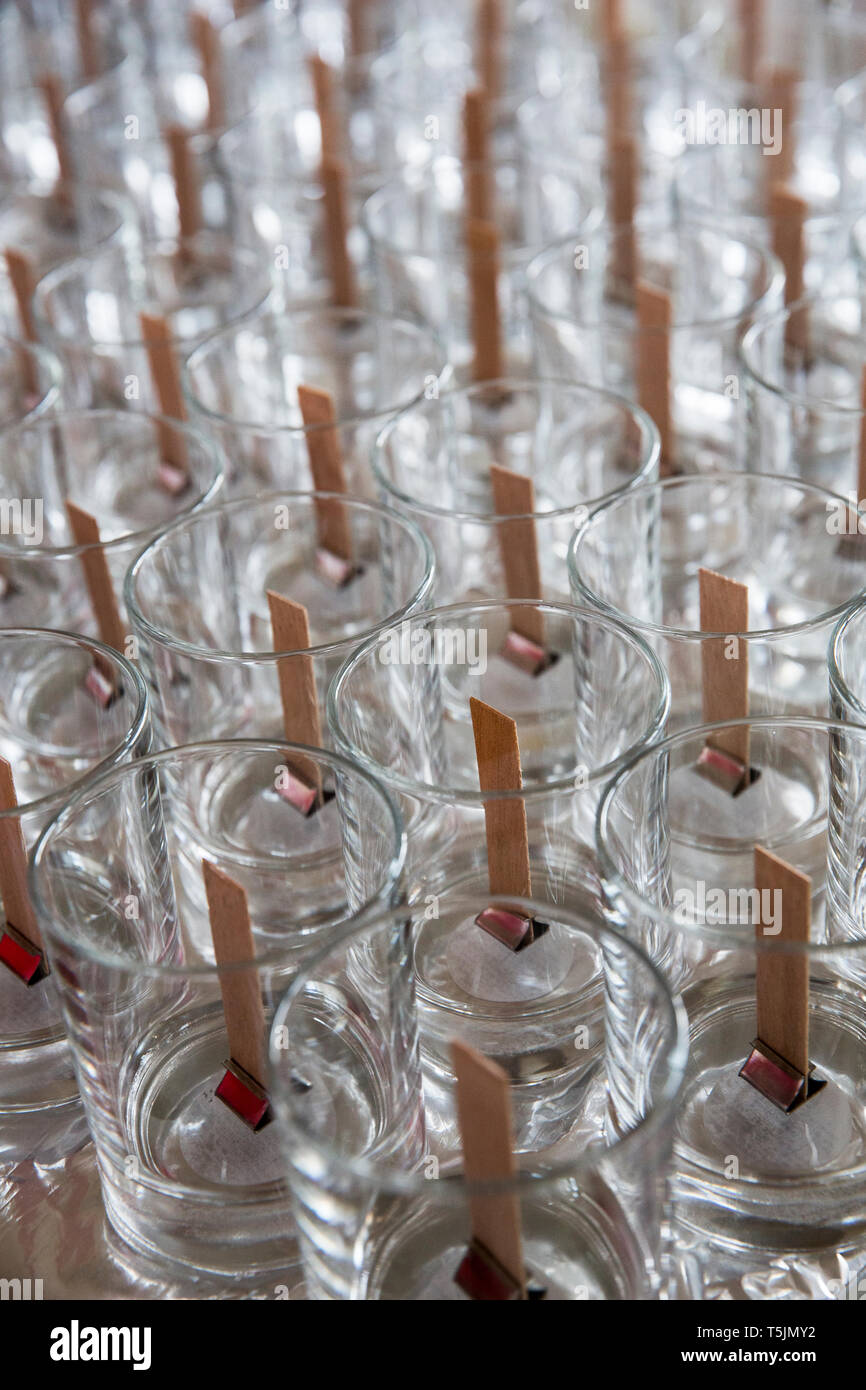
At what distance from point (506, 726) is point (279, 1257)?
0.33 meters

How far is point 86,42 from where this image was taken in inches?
97.0

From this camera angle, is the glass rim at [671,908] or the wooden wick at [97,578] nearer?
the glass rim at [671,908]

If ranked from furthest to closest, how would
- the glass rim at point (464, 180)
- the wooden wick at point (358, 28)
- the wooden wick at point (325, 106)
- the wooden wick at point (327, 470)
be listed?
the wooden wick at point (358, 28) → the wooden wick at point (325, 106) → the glass rim at point (464, 180) → the wooden wick at point (327, 470)

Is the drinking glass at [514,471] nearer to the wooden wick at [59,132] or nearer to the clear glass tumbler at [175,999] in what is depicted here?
the clear glass tumbler at [175,999]

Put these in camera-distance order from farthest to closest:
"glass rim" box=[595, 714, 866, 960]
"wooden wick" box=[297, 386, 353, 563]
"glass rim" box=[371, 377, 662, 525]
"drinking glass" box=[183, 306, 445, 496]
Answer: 1. "drinking glass" box=[183, 306, 445, 496]
2. "wooden wick" box=[297, 386, 353, 563]
3. "glass rim" box=[371, 377, 662, 525]
4. "glass rim" box=[595, 714, 866, 960]

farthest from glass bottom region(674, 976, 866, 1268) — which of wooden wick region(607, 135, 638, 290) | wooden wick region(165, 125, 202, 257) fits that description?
wooden wick region(165, 125, 202, 257)

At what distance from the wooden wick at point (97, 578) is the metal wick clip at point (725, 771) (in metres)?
0.47

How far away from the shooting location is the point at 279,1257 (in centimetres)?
91

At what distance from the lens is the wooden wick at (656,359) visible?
144 centimetres

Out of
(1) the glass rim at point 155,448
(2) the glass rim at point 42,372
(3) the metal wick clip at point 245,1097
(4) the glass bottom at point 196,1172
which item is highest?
(2) the glass rim at point 42,372

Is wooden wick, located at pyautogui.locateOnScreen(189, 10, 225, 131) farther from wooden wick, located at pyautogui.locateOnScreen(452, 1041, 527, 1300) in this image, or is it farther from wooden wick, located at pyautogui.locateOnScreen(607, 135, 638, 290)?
wooden wick, located at pyautogui.locateOnScreen(452, 1041, 527, 1300)

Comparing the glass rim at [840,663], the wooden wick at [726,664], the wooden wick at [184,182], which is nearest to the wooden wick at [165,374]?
the wooden wick at [184,182]

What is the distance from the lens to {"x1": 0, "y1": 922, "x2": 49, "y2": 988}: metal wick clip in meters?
1.07

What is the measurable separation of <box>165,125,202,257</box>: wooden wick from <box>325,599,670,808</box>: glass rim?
1.07 metres
